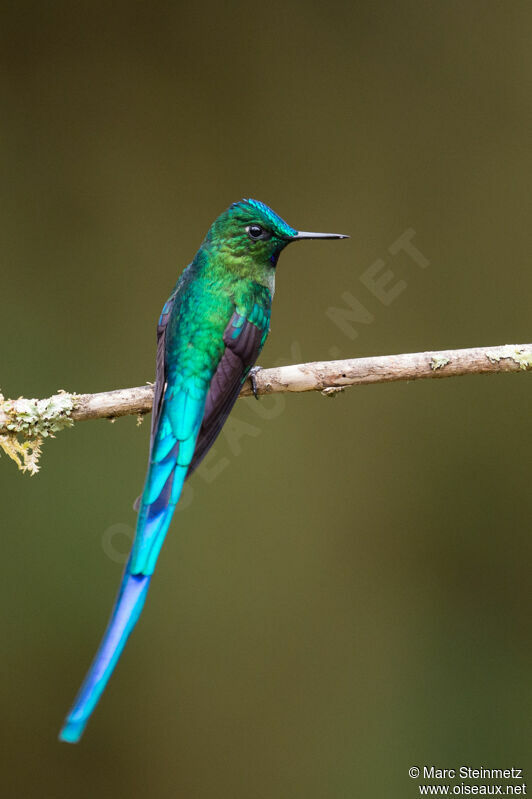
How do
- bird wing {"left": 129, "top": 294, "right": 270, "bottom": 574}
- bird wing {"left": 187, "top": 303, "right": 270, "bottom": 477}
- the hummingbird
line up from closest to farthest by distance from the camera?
1. the hummingbird
2. bird wing {"left": 129, "top": 294, "right": 270, "bottom": 574}
3. bird wing {"left": 187, "top": 303, "right": 270, "bottom": 477}

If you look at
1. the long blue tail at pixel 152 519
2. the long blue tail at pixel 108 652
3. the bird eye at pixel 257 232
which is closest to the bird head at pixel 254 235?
the bird eye at pixel 257 232

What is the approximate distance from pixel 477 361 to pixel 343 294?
6.34 ft

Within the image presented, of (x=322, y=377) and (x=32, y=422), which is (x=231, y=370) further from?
(x=32, y=422)

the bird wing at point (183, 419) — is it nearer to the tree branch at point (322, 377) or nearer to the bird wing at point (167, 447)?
the bird wing at point (167, 447)

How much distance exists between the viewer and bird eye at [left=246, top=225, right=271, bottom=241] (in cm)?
275

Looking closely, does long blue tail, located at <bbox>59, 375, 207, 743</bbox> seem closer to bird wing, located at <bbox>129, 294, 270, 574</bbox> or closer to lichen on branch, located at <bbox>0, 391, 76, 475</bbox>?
bird wing, located at <bbox>129, 294, 270, 574</bbox>

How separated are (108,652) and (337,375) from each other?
100 centimetres

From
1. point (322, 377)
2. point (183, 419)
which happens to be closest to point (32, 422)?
point (183, 419)

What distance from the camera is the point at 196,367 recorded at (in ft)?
8.04

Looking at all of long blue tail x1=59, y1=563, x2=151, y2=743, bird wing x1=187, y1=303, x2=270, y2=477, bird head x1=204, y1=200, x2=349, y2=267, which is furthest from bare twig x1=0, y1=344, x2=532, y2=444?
long blue tail x1=59, y1=563, x2=151, y2=743

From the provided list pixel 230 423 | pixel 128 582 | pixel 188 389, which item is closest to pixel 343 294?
pixel 230 423

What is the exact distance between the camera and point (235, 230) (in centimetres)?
276

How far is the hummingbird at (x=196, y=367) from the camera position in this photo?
1.99 meters

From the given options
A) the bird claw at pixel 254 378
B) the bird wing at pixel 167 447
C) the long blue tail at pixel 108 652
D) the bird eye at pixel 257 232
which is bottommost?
the long blue tail at pixel 108 652
